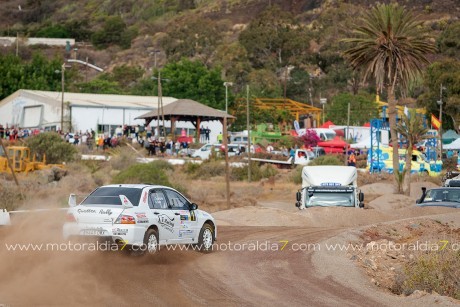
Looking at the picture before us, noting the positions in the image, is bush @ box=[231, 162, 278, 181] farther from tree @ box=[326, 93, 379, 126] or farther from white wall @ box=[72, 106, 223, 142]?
tree @ box=[326, 93, 379, 126]

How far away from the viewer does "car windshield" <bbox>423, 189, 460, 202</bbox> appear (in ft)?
114

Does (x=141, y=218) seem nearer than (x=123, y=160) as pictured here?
Yes

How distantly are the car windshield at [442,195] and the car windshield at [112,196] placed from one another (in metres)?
17.2

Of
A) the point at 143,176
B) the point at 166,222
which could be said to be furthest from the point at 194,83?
the point at 166,222

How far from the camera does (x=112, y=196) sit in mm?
19828

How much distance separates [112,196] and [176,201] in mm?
1791

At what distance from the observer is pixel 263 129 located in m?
90.1

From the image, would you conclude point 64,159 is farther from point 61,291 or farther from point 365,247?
point 61,291

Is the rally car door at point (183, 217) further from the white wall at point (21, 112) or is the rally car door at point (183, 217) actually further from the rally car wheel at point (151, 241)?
the white wall at point (21, 112)

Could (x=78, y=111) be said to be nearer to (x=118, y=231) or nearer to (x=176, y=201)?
(x=176, y=201)

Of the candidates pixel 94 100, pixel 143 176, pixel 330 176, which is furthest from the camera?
pixel 94 100

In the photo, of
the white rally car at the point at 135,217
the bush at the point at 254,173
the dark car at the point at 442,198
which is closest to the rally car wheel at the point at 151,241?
the white rally car at the point at 135,217

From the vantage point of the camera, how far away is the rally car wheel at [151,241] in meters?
19.5

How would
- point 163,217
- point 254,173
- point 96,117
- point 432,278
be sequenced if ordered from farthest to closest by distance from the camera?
point 96,117 → point 254,173 → point 163,217 → point 432,278
